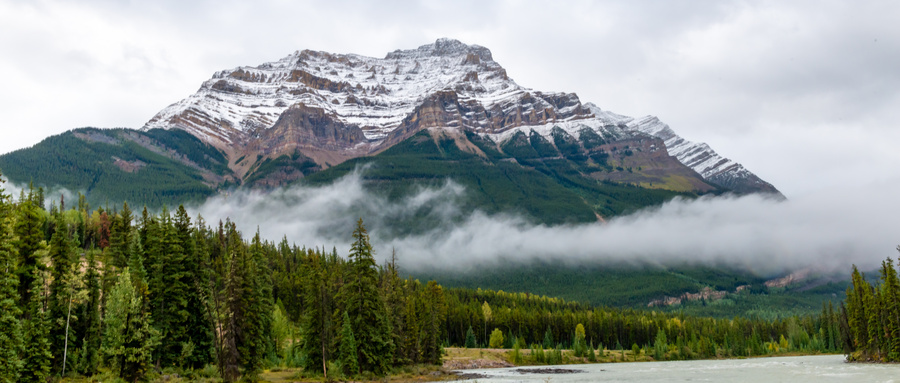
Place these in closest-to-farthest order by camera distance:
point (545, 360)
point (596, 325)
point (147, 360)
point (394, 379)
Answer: point (147, 360)
point (394, 379)
point (545, 360)
point (596, 325)

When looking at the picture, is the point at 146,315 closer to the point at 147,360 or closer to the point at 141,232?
the point at 147,360

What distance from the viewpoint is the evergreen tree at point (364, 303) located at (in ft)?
225

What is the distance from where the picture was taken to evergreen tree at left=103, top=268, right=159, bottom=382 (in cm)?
5141

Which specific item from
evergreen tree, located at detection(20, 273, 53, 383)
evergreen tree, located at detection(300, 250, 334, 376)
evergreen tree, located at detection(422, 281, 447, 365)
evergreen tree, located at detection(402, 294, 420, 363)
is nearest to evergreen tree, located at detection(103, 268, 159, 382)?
evergreen tree, located at detection(20, 273, 53, 383)

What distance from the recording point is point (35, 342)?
4641cm

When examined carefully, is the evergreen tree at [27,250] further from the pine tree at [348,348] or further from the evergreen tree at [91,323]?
the pine tree at [348,348]

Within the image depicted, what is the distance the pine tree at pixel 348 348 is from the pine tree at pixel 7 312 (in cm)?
3173

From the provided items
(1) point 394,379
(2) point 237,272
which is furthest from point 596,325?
(2) point 237,272

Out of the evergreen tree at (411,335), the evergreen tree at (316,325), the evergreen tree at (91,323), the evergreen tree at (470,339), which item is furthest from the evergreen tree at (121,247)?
the evergreen tree at (470,339)

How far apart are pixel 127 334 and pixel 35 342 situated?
6.91 metres

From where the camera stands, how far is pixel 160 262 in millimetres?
59188

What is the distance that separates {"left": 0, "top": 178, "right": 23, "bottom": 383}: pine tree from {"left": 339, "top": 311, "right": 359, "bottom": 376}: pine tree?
3173 cm

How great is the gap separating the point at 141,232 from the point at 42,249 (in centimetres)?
2307

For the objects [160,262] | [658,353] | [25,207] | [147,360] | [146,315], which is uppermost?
[25,207]
